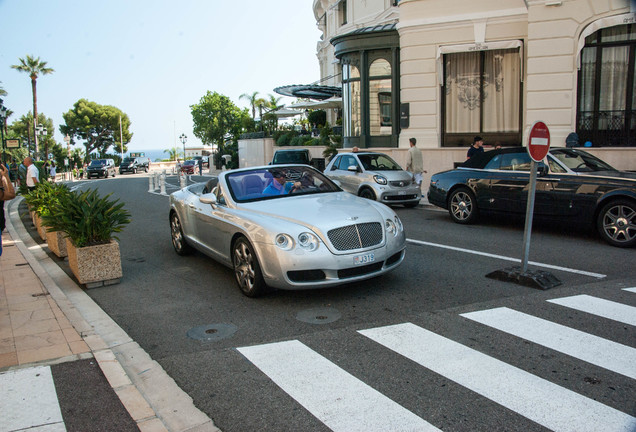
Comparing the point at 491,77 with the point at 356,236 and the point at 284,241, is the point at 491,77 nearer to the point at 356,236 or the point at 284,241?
the point at 356,236

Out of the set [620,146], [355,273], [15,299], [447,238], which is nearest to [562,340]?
[355,273]

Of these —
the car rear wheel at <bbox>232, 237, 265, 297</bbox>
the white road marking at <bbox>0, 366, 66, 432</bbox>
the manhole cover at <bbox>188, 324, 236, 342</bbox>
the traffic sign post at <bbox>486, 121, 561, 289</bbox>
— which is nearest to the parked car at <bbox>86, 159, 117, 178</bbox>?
the car rear wheel at <bbox>232, 237, 265, 297</bbox>

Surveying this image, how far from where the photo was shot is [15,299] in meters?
6.88

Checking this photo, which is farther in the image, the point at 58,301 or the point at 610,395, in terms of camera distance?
the point at 58,301

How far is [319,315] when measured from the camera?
19.6 feet

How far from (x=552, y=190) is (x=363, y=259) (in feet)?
17.9

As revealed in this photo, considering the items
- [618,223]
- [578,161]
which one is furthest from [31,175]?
[618,223]

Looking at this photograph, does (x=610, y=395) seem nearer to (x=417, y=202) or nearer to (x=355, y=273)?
(x=355, y=273)

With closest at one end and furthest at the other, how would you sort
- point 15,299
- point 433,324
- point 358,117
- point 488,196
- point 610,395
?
point 610,395
point 433,324
point 15,299
point 488,196
point 358,117

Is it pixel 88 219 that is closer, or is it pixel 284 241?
pixel 284 241

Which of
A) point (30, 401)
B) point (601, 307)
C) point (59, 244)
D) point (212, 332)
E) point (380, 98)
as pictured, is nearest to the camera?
point (30, 401)

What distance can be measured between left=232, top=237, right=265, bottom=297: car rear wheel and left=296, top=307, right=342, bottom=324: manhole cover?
27.3 inches

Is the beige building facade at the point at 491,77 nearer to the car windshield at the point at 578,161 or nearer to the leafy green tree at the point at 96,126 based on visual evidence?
the car windshield at the point at 578,161

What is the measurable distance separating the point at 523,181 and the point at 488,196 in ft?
2.76
